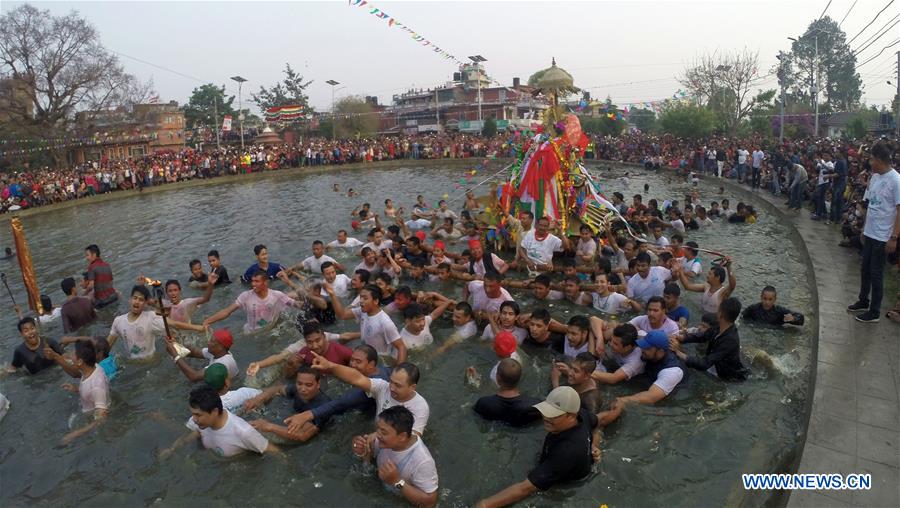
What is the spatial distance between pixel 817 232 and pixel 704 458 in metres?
10.1

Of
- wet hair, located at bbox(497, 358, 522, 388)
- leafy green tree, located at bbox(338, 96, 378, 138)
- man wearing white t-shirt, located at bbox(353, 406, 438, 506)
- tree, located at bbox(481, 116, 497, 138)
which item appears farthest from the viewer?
leafy green tree, located at bbox(338, 96, 378, 138)

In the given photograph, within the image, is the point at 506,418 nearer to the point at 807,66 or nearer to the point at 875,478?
the point at 875,478

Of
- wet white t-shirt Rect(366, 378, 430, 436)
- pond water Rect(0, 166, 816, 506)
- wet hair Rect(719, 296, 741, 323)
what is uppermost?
wet hair Rect(719, 296, 741, 323)

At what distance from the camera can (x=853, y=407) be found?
5148 mm

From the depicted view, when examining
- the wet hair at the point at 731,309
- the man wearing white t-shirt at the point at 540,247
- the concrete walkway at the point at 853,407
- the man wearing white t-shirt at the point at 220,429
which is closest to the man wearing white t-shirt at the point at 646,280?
the man wearing white t-shirt at the point at 540,247

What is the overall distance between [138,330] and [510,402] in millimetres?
5571

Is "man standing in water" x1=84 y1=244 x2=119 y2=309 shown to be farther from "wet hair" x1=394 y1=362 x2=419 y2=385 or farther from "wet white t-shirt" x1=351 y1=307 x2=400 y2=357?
"wet hair" x1=394 y1=362 x2=419 y2=385

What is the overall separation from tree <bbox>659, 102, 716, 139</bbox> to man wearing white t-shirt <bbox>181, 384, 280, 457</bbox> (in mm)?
41603

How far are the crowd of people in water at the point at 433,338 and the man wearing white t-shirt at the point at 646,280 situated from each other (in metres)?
0.02

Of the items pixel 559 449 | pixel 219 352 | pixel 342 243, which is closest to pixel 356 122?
pixel 342 243

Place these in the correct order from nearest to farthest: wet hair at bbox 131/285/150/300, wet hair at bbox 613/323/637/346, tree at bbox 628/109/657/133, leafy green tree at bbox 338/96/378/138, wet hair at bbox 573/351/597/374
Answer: wet hair at bbox 573/351/597/374
wet hair at bbox 613/323/637/346
wet hair at bbox 131/285/150/300
leafy green tree at bbox 338/96/378/138
tree at bbox 628/109/657/133

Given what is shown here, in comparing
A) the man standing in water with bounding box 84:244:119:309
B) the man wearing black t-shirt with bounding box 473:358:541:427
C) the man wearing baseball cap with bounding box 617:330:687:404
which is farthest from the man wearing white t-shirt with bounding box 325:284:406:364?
the man standing in water with bounding box 84:244:119:309

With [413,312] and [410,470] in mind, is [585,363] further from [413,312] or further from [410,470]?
[413,312]

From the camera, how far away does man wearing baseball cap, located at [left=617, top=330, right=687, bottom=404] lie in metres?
5.96
